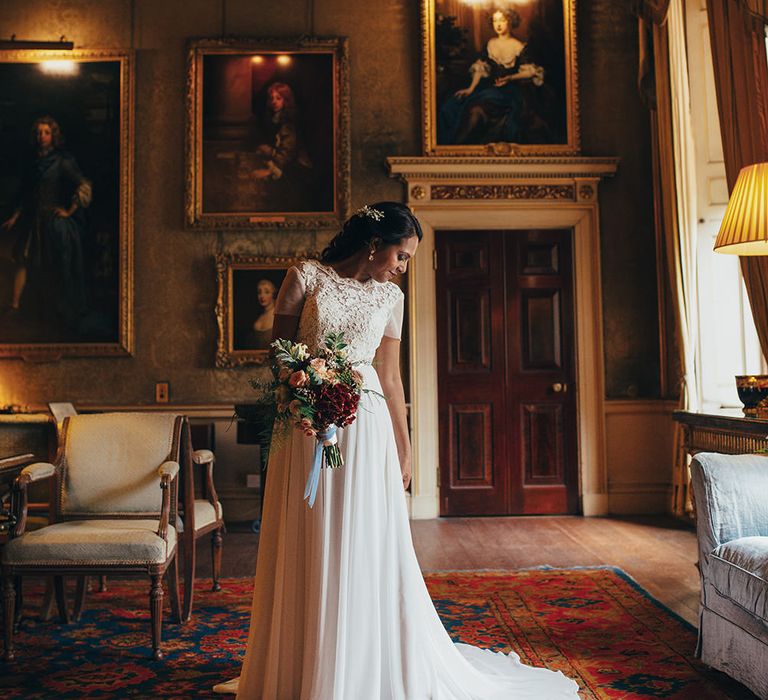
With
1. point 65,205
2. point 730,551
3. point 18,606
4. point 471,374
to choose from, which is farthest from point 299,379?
point 65,205

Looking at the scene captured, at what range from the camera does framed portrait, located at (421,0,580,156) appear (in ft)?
22.7

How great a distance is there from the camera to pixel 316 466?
8.19ft

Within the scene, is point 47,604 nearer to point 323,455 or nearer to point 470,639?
point 470,639

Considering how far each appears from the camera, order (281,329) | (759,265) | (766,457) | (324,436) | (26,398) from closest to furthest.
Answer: (324,436)
(281,329)
(766,457)
(759,265)
(26,398)

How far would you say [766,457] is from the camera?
10.7 feet

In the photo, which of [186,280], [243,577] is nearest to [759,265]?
[243,577]

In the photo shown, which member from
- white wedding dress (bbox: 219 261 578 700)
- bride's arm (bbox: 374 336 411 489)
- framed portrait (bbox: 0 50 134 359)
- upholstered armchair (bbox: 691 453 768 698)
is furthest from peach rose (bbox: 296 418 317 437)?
framed portrait (bbox: 0 50 134 359)

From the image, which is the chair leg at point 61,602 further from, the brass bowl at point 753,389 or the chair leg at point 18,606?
the brass bowl at point 753,389

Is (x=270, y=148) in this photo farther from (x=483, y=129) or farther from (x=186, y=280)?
(x=483, y=129)

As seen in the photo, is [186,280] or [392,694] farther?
[186,280]

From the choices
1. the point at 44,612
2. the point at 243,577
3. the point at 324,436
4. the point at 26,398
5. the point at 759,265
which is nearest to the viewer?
the point at 324,436

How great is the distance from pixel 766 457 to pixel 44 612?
11.2 feet

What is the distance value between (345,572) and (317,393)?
0.60 meters

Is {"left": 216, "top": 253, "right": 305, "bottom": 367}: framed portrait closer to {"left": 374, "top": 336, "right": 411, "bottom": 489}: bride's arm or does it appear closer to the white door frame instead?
the white door frame
